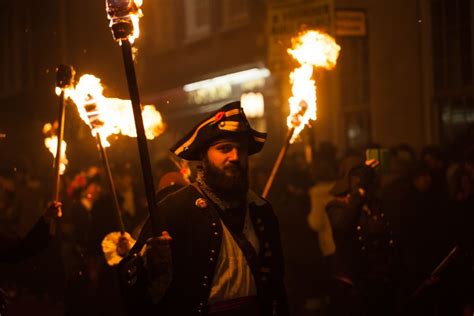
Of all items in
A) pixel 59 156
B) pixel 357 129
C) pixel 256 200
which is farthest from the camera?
pixel 357 129

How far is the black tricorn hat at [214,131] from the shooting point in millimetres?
4785

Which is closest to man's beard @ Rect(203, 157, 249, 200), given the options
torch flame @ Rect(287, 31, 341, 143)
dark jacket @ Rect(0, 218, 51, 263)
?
dark jacket @ Rect(0, 218, 51, 263)

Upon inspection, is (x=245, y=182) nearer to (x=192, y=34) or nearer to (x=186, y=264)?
(x=186, y=264)

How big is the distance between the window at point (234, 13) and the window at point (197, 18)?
1.05 metres

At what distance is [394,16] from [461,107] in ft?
6.54

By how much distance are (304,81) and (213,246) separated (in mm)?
3189

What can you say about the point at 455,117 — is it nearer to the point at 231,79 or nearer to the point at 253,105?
the point at 253,105

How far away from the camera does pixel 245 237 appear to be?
4684mm

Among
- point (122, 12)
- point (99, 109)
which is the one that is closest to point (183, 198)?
point (122, 12)

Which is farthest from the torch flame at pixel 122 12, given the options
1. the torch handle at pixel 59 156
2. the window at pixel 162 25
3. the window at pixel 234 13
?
the window at pixel 162 25

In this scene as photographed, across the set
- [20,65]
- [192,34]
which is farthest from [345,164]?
[192,34]

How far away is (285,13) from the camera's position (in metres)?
10.7

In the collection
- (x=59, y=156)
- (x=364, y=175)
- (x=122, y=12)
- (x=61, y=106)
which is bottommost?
(x=364, y=175)

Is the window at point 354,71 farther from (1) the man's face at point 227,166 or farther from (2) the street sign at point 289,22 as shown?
(1) the man's face at point 227,166
